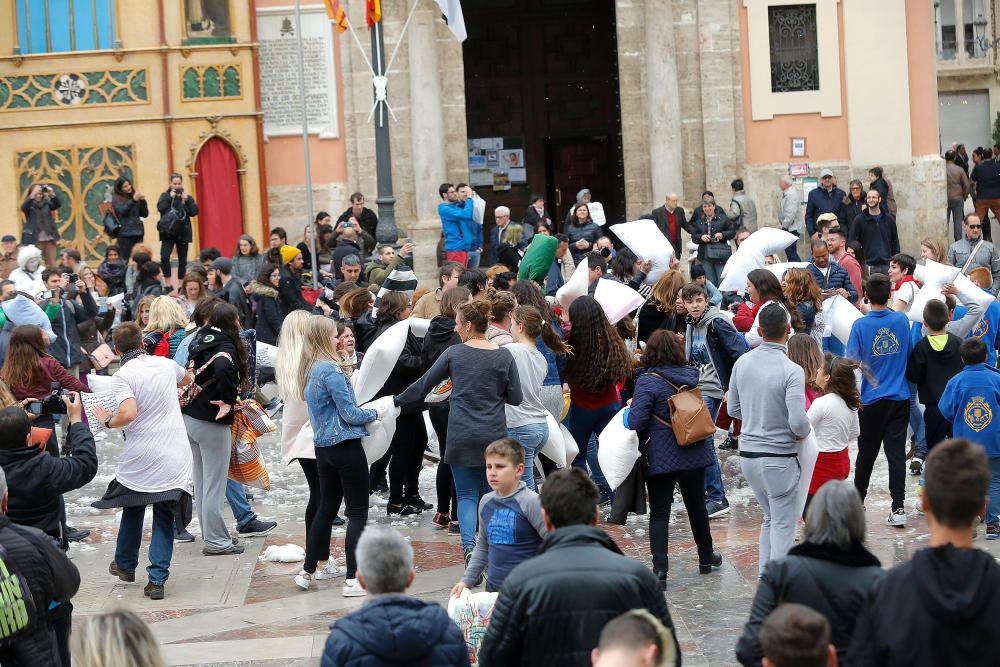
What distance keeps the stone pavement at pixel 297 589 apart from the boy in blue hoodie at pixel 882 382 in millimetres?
480

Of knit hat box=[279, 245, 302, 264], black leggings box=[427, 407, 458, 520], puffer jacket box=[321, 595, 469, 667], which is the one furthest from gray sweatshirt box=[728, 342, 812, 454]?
knit hat box=[279, 245, 302, 264]

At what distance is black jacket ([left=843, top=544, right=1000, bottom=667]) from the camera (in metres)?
4.21

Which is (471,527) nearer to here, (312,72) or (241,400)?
(241,400)

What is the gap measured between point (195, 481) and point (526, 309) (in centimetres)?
261

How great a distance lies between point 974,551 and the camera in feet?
14.1

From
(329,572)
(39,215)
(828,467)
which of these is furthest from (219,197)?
(828,467)

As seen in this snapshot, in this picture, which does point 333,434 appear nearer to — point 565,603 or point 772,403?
point 772,403

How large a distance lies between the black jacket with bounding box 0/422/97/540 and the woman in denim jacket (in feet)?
6.12

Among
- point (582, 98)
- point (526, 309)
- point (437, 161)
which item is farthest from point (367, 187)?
point (526, 309)

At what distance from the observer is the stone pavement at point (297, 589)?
791cm

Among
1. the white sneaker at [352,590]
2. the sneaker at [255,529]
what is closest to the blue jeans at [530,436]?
the white sneaker at [352,590]

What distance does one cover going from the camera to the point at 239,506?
10.7m

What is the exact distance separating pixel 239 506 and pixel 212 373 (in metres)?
1.33

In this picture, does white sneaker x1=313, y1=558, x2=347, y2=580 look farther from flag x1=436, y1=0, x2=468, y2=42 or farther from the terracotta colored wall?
the terracotta colored wall
